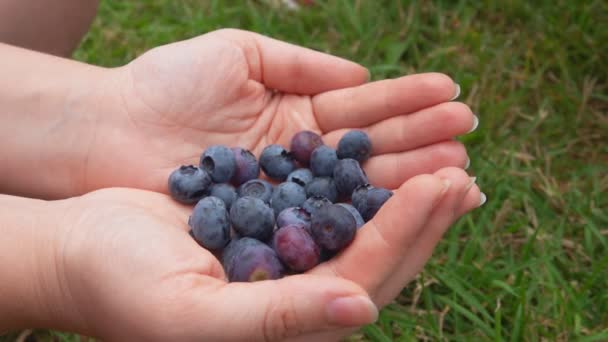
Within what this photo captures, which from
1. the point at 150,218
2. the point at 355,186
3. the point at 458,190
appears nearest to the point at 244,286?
the point at 150,218

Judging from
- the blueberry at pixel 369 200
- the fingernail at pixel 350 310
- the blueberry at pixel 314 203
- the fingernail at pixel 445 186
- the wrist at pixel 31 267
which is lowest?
the wrist at pixel 31 267

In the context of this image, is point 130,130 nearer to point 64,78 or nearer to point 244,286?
point 64,78

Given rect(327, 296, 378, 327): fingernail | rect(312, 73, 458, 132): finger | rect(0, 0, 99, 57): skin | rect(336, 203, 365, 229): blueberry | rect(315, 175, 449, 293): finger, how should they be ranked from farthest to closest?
1. rect(0, 0, 99, 57): skin
2. rect(312, 73, 458, 132): finger
3. rect(336, 203, 365, 229): blueberry
4. rect(315, 175, 449, 293): finger
5. rect(327, 296, 378, 327): fingernail

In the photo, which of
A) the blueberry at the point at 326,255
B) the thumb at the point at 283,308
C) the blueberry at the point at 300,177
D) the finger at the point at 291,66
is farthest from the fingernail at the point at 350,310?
the finger at the point at 291,66

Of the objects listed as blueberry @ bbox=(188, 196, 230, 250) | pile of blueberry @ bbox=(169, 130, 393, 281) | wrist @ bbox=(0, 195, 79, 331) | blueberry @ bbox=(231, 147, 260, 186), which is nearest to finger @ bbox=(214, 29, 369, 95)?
pile of blueberry @ bbox=(169, 130, 393, 281)

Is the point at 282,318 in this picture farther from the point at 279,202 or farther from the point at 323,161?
the point at 323,161

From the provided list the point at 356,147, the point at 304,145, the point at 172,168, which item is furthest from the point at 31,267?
the point at 356,147

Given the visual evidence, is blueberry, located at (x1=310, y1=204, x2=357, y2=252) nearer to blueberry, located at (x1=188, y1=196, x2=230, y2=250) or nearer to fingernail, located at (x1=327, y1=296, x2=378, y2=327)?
blueberry, located at (x1=188, y1=196, x2=230, y2=250)

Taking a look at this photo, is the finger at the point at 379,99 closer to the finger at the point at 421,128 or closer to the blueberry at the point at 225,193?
the finger at the point at 421,128
